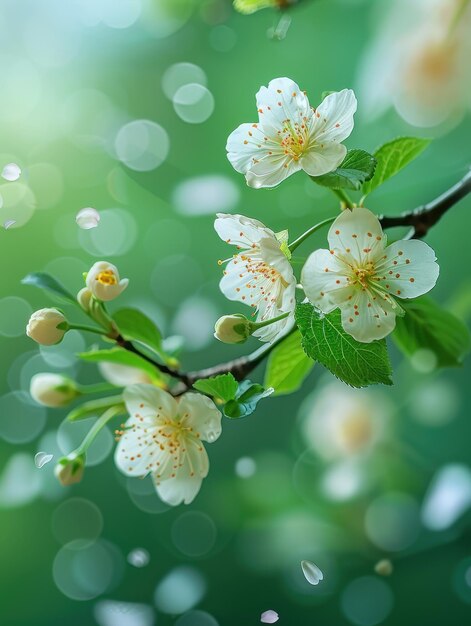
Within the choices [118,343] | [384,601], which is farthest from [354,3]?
[384,601]

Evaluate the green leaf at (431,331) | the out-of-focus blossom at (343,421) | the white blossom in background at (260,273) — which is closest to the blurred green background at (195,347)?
the out-of-focus blossom at (343,421)

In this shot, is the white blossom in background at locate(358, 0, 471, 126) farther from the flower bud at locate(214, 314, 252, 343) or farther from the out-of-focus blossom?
the flower bud at locate(214, 314, 252, 343)

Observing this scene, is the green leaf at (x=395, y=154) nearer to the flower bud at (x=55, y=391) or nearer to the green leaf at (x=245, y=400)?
the green leaf at (x=245, y=400)

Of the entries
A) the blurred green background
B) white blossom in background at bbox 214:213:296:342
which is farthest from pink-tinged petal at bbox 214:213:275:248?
the blurred green background

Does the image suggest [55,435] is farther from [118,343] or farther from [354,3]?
[354,3]

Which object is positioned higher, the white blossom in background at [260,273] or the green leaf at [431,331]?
the white blossom in background at [260,273]

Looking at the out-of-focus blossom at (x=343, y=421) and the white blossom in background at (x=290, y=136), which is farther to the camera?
the out-of-focus blossom at (x=343, y=421)

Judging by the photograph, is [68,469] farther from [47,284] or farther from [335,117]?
[335,117]
